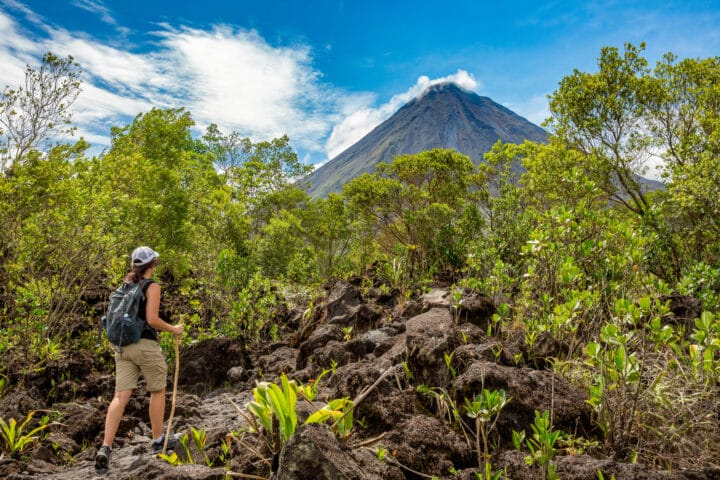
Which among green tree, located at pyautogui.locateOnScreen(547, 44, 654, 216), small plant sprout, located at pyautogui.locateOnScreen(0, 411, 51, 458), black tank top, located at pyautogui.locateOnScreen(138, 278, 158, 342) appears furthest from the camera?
green tree, located at pyautogui.locateOnScreen(547, 44, 654, 216)

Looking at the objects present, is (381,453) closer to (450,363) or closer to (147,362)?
(450,363)

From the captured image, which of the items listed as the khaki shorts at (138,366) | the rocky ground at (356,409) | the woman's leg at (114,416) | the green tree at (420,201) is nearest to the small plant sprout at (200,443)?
the rocky ground at (356,409)

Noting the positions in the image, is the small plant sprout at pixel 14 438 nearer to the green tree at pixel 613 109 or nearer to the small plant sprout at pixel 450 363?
the small plant sprout at pixel 450 363

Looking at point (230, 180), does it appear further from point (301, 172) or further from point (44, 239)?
point (44, 239)

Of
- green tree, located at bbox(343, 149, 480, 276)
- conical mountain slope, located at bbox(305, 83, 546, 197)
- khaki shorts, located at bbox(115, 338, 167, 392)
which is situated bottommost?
khaki shorts, located at bbox(115, 338, 167, 392)

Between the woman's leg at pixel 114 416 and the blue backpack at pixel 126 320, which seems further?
the blue backpack at pixel 126 320

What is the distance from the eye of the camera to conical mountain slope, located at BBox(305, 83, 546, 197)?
15525 centimetres

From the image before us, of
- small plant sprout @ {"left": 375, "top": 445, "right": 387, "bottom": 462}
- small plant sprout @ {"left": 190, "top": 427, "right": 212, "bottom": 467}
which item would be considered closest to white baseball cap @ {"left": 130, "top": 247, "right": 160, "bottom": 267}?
small plant sprout @ {"left": 190, "top": 427, "right": 212, "bottom": 467}

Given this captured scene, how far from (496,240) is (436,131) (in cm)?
15731

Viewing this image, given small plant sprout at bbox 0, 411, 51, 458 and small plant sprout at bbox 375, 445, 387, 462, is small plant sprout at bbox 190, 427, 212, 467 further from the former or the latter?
small plant sprout at bbox 0, 411, 51, 458

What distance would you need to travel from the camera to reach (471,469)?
2.49 meters

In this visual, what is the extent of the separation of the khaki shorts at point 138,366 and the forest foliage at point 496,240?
2.35 meters

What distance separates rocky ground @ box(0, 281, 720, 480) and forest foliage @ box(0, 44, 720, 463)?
382 mm

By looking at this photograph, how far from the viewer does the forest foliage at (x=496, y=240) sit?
3.03 metres
